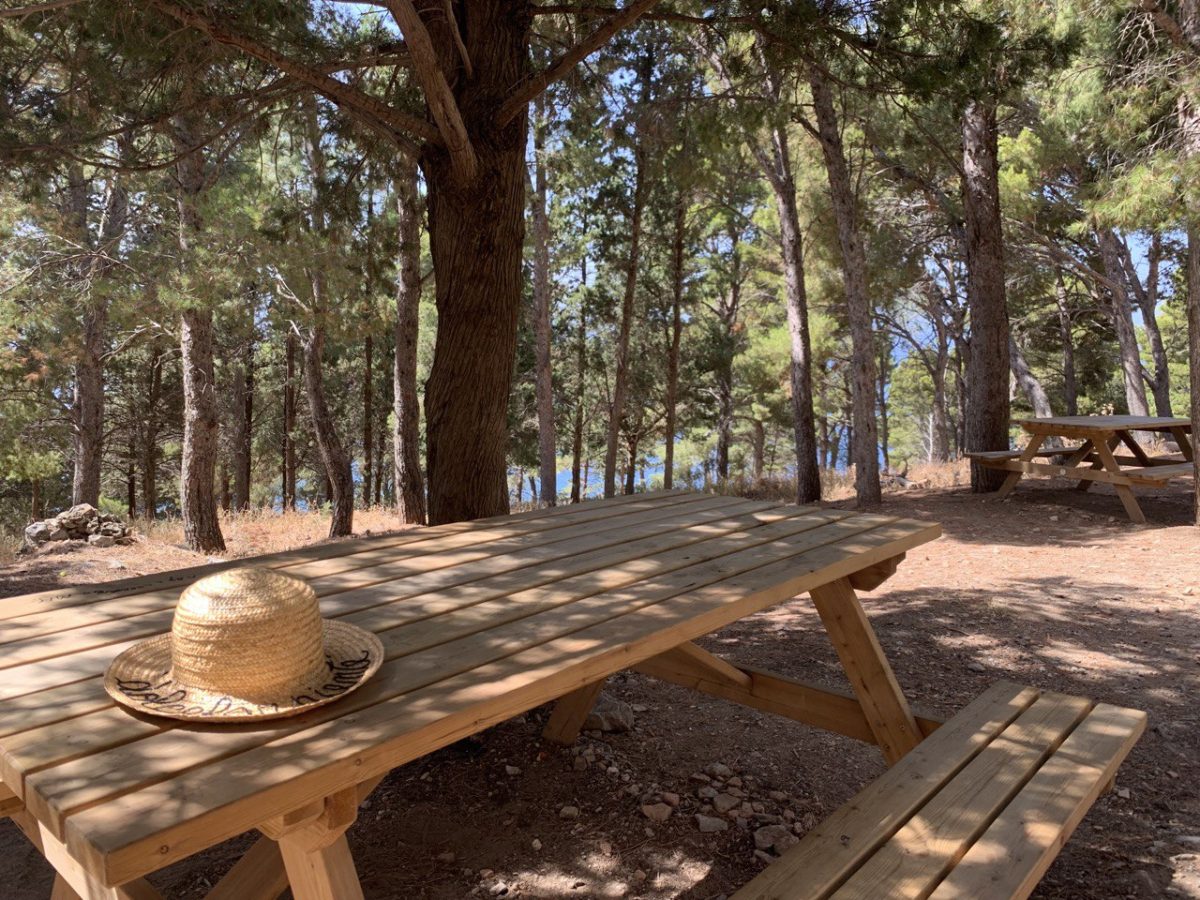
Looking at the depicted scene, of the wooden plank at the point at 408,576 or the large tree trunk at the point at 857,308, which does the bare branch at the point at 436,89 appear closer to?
the wooden plank at the point at 408,576

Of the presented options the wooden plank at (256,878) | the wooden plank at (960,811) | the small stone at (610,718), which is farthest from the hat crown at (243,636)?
the small stone at (610,718)

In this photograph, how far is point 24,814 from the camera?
158 cm

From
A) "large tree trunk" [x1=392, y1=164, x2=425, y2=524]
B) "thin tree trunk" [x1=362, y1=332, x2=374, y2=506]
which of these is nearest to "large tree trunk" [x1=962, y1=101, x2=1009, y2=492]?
"large tree trunk" [x1=392, y1=164, x2=425, y2=524]

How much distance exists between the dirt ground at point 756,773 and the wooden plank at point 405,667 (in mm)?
949

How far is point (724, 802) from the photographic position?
273cm

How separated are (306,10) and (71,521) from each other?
6065 mm

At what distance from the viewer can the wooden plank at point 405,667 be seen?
112 centimetres

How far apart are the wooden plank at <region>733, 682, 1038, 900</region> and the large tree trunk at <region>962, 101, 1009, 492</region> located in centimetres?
679

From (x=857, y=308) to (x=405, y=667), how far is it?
770 cm

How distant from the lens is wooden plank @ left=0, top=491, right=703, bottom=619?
6.53 ft

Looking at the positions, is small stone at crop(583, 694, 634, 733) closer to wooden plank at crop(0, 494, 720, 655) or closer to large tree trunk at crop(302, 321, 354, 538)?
wooden plank at crop(0, 494, 720, 655)

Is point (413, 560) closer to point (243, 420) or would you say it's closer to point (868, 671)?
point (868, 671)

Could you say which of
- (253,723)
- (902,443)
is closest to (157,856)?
(253,723)

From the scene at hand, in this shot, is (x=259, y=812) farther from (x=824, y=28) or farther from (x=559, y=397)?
(x=559, y=397)
